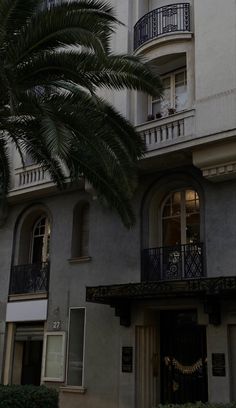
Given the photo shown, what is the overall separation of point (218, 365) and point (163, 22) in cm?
1008

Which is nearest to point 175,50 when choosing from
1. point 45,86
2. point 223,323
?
point 45,86

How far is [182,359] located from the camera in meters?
15.2

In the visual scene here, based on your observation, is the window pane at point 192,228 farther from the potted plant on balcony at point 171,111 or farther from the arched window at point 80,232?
the arched window at point 80,232

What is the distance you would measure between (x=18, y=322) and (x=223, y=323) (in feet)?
25.6

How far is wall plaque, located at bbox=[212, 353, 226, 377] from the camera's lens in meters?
13.5

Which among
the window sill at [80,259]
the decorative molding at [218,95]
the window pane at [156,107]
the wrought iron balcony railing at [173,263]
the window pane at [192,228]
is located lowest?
the wrought iron balcony railing at [173,263]

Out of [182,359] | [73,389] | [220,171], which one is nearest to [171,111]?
[220,171]

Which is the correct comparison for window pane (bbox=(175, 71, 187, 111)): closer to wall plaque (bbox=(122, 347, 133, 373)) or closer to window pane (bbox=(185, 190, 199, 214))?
window pane (bbox=(185, 190, 199, 214))

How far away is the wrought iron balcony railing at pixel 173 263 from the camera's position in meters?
14.7

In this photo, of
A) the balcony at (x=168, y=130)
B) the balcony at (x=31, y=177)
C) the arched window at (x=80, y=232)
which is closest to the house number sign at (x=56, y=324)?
the arched window at (x=80, y=232)

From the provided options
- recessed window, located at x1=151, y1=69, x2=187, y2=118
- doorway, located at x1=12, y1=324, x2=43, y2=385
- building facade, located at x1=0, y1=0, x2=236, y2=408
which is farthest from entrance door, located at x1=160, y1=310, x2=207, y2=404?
recessed window, located at x1=151, y1=69, x2=187, y2=118

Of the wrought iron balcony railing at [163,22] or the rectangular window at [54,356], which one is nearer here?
the wrought iron balcony railing at [163,22]

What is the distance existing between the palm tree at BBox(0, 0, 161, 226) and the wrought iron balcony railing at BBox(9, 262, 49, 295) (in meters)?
5.11

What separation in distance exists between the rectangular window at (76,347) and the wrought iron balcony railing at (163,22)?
28.5ft
